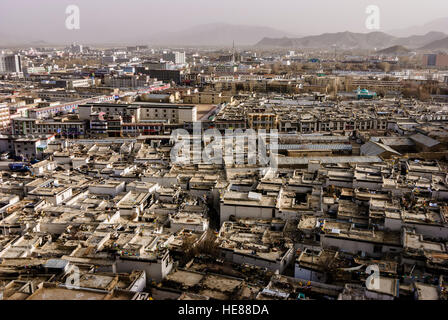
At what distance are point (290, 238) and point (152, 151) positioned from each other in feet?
17.1

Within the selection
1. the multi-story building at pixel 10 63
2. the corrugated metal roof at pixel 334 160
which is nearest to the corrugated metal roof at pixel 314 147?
the corrugated metal roof at pixel 334 160

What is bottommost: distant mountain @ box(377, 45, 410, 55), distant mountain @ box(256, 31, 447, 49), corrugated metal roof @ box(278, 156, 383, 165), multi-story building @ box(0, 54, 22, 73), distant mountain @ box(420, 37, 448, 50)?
corrugated metal roof @ box(278, 156, 383, 165)

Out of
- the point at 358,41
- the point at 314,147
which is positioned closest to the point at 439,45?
the point at 358,41

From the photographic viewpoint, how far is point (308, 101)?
19.3 metres

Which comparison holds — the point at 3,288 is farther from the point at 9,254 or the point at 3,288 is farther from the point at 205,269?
the point at 205,269

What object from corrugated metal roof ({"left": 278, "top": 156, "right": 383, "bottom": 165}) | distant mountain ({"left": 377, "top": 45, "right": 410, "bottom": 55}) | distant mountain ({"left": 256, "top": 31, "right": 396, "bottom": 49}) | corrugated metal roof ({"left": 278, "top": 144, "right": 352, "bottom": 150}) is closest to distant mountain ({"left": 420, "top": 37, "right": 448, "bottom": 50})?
distant mountain ({"left": 377, "top": 45, "right": 410, "bottom": 55})

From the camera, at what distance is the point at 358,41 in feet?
256

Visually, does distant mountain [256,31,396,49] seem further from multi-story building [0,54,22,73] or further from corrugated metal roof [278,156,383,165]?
corrugated metal roof [278,156,383,165]

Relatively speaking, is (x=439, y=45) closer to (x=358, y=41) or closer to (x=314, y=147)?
(x=358, y=41)

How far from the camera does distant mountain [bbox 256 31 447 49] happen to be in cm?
6938

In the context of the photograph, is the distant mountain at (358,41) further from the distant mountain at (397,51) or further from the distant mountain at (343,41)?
the distant mountain at (397,51)

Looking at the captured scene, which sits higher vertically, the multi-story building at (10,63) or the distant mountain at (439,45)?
the distant mountain at (439,45)

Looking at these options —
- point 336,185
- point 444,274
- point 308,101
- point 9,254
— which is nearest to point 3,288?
point 9,254

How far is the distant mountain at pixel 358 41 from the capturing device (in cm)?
6938
